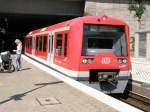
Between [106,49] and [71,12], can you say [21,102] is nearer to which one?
[106,49]

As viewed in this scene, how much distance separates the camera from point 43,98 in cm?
942

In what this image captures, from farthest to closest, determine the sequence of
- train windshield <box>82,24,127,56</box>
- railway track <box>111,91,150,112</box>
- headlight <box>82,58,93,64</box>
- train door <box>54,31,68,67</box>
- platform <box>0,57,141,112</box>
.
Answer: train door <box>54,31,68,67</box> → train windshield <box>82,24,127,56</box> → headlight <box>82,58,93,64</box> → railway track <box>111,91,150,112</box> → platform <box>0,57,141,112</box>

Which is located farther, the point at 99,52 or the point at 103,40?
the point at 103,40

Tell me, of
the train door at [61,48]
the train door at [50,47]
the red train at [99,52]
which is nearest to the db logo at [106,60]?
the red train at [99,52]

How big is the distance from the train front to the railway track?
2.46ft

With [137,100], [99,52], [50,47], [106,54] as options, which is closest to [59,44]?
[50,47]

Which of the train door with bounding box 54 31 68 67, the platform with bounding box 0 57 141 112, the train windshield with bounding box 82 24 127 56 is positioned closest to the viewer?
the platform with bounding box 0 57 141 112

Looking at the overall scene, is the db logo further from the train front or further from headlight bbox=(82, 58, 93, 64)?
headlight bbox=(82, 58, 93, 64)

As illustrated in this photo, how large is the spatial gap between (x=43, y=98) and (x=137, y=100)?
17.3ft

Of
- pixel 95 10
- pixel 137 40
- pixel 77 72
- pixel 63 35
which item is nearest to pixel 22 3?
pixel 95 10

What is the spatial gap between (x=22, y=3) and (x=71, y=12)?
5663 mm

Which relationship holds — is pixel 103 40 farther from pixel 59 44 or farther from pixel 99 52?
pixel 59 44

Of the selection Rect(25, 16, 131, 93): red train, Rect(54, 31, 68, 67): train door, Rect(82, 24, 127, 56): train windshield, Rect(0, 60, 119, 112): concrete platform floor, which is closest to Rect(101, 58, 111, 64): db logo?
Rect(25, 16, 131, 93): red train

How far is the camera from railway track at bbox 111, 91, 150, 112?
491 inches
